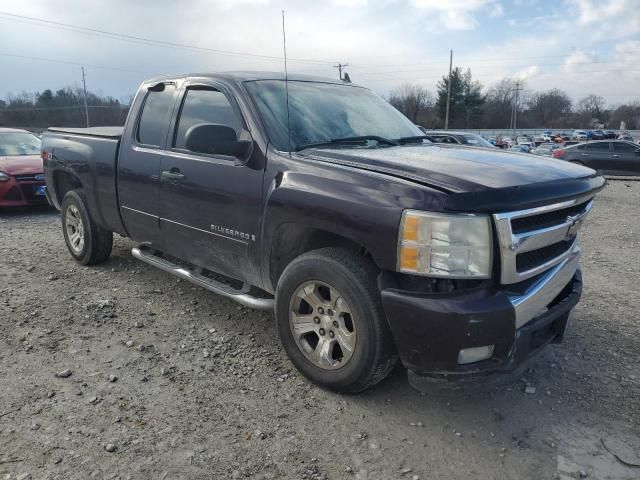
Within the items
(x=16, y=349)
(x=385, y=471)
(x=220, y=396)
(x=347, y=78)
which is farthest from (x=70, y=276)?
(x=385, y=471)

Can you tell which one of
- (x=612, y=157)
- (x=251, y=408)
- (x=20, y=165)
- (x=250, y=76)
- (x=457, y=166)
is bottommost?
(x=251, y=408)

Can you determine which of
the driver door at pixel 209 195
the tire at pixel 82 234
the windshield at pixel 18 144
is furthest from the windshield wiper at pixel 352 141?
the windshield at pixel 18 144

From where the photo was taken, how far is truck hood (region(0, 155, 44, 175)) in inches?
331

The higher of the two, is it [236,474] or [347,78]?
[347,78]

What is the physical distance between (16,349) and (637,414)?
13.1ft

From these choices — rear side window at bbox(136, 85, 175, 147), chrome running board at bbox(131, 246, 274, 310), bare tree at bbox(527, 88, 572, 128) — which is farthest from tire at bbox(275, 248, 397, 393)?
bare tree at bbox(527, 88, 572, 128)

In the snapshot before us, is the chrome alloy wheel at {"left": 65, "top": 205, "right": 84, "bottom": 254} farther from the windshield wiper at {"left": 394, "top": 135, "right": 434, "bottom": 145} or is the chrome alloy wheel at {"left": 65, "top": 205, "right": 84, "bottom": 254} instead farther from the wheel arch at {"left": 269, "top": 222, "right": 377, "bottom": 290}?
the windshield wiper at {"left": 394, "top": 135, "right": 434, "bottom": 145}

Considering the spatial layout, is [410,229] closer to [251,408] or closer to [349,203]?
[349,203]

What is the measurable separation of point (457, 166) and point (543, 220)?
53cm

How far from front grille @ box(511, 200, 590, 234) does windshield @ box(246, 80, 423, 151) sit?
4.22ft

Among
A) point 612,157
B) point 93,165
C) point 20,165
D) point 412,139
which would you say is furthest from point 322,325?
point 612,157

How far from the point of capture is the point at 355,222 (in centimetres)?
264

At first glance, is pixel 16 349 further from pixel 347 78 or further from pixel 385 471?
pixel 347 78

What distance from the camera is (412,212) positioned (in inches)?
95.7
